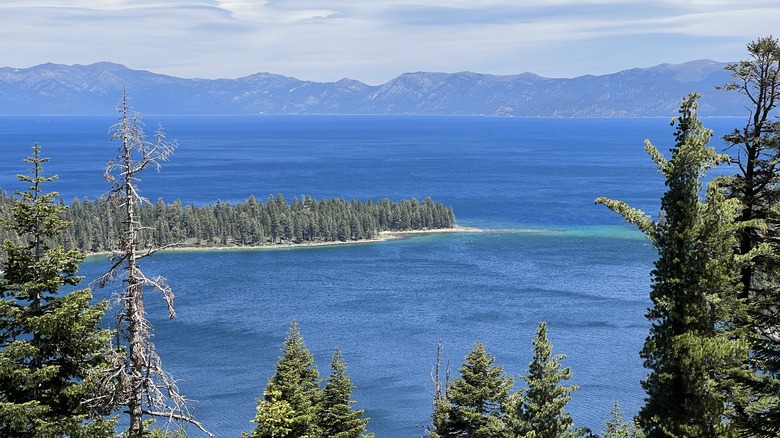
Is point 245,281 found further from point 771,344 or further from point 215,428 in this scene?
point 771,344

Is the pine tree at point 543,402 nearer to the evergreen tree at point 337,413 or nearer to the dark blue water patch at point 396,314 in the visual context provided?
the evergreen tree at point 337,413

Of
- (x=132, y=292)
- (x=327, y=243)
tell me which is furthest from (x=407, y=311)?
(x=132, y=292)

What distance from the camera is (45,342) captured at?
1342 cm

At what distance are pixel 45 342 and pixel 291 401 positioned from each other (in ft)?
42.5

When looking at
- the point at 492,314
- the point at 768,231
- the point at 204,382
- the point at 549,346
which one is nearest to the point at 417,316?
the point at 492,314

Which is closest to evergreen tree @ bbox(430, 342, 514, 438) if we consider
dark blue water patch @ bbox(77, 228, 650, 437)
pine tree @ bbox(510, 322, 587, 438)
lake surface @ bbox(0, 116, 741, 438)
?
pine tree @ bbox(510, 322, 587, 438)

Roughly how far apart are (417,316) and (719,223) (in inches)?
2896

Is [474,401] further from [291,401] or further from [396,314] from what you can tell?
[396,314]

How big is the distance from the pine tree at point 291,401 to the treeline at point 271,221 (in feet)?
332

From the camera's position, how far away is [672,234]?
532 inches

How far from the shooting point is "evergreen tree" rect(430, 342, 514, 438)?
84.3 feet

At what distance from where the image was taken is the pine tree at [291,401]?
22312 millimetres

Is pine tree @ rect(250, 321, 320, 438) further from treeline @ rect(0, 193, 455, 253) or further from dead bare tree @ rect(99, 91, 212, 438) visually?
treeline @ rect(0, 193, 455, 253)

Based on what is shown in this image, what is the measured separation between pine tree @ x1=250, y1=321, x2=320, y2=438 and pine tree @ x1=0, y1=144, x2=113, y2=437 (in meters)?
8.82
